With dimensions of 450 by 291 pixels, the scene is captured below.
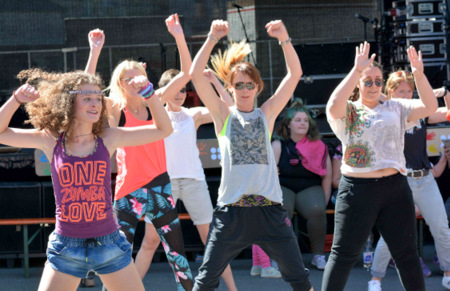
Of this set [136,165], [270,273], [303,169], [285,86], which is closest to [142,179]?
[136,165]

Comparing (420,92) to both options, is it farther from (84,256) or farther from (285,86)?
(84,256)

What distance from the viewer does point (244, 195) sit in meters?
4.17

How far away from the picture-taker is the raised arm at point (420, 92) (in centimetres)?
444

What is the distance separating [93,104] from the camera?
376 centimetres

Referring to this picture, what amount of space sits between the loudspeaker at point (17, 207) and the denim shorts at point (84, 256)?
136 inches

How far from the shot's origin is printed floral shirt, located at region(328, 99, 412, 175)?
443 cm

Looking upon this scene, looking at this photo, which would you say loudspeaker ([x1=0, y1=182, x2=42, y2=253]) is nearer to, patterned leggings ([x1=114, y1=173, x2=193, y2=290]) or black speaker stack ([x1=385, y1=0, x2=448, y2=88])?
patterned leggings ([x1=114, y1=173, x2=193, y2=290])

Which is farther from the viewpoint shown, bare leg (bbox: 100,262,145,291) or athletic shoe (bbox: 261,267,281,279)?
athletic shoe (bbox: 261,267,281,279)

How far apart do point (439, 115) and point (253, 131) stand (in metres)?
2.13

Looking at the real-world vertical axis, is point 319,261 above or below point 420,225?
below

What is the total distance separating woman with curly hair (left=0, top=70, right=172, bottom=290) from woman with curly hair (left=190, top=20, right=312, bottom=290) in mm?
530

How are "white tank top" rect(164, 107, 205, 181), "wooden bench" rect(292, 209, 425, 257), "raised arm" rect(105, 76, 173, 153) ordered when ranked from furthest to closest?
"wooden bench" rect(292, 209, 425, 257) < "white tank top" rect(164, 107, 205, 181) < "raised arm" rect(105, 76, 173, 153)

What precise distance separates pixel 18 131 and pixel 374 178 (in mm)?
2064

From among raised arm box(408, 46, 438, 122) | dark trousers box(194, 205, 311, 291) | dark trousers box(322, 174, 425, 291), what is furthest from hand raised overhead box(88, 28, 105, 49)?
raised arm box(408, 46, 438, 122)
